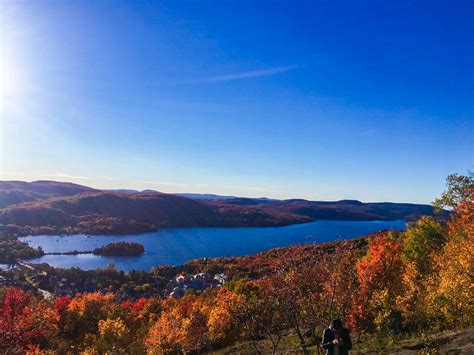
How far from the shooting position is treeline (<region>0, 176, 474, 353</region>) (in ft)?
56.2

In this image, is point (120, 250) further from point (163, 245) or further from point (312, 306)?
point (312, 306)

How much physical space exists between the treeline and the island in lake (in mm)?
90369

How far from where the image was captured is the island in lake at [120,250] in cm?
14312

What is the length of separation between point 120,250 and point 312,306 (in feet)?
459

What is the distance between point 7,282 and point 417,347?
10566cm

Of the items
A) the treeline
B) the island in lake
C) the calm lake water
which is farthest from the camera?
the island in lake

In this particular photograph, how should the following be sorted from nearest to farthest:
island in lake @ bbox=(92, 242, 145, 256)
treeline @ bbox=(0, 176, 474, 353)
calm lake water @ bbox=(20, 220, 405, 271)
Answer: treeline @ bbox=(0, 176, 474, 353) → calm lake water @ bbox=(20, 220, 405, 271) → island in lake @ bbox=(92, 242, 145, 256)

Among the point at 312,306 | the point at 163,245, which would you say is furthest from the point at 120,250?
the point at 312,306

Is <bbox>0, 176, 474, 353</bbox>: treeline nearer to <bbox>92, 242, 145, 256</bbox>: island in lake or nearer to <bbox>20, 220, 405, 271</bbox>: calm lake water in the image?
<bbox>20, 220, 405, 271</bbox>: calm lake water

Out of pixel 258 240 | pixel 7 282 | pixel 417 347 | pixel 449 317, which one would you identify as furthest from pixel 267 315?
pixel 258 240

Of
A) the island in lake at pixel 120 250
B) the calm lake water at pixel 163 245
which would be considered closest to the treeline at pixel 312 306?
the calm lake water at pixel 163 245

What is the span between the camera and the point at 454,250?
82.3 feet

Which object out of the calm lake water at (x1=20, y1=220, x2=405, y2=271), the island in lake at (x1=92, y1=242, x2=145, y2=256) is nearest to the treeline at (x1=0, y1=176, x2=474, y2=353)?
the calm lake water at (x1=20, y1=220, x2=405, y2=271)

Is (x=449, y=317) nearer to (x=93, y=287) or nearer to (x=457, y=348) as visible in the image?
(x=457, y=348)
